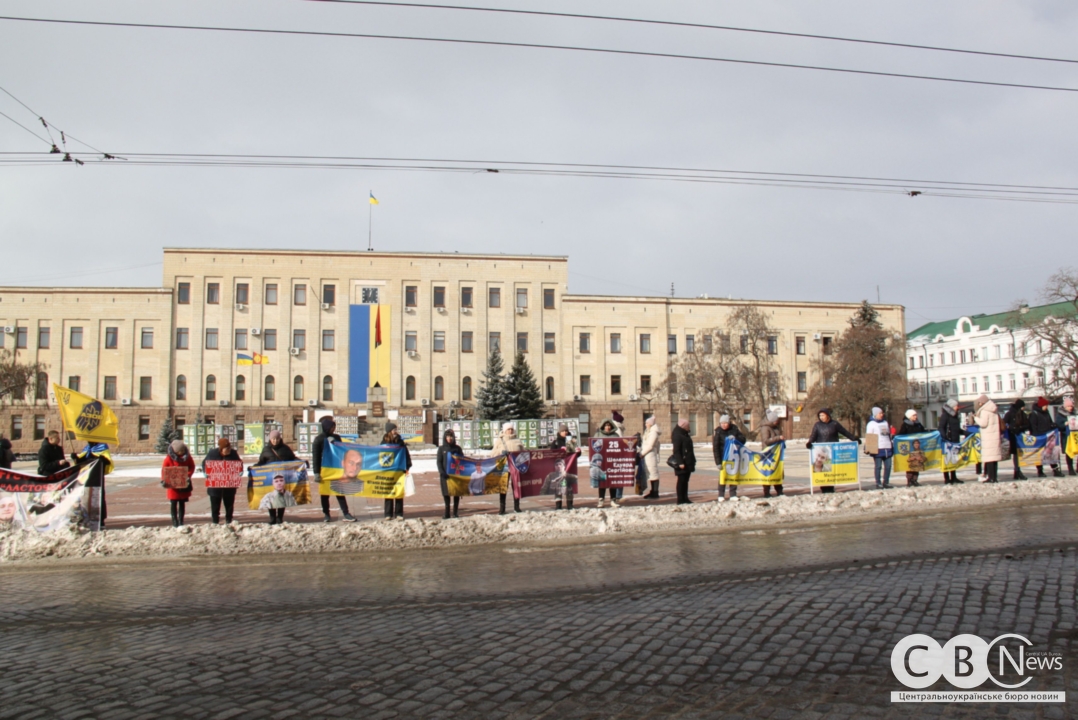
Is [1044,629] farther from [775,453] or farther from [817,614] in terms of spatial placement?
[775,453]

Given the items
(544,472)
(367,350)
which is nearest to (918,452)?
(544,472)

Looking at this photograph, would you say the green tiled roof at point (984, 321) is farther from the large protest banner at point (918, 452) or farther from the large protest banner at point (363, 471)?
the large protest banner at point (363, 471)

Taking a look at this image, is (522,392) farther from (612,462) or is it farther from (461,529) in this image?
(461,529)

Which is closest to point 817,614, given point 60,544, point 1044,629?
point 1044,629

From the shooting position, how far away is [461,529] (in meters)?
12.2

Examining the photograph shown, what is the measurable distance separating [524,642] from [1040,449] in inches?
709

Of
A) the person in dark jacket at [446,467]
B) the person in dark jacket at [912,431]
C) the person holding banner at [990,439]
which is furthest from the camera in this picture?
the person in dark jacket at [912,431]

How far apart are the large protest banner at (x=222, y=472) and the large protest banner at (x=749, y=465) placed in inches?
363

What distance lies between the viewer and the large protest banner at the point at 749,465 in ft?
50.3

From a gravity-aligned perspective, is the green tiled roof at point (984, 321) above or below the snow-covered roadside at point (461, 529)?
above

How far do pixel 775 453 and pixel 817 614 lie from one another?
1013 cm

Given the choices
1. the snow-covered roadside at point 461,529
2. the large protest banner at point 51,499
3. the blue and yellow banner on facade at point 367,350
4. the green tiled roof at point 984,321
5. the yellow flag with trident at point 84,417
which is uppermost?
the green tiled roof at point 984,321

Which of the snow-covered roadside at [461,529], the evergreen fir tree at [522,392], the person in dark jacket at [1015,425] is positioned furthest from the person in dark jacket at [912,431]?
the evergreen fir tree at [522,392]

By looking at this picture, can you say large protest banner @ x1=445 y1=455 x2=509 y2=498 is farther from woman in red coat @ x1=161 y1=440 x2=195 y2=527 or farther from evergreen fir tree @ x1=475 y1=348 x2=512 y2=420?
evergreen fir tree @ x1=475 y1=348 x2=512 y2=420
